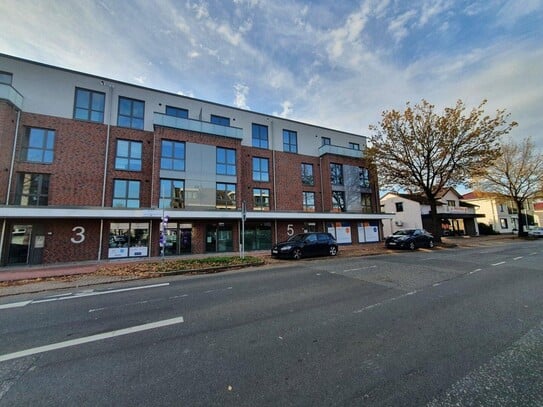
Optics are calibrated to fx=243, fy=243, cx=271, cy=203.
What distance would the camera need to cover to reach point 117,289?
25.8 ft

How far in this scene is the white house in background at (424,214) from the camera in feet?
104

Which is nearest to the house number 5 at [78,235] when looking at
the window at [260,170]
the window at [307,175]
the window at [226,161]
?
the window at [226,161]

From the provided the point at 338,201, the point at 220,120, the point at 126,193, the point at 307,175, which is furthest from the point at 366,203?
the point at 126,193

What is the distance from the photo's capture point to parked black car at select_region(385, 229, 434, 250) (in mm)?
18266

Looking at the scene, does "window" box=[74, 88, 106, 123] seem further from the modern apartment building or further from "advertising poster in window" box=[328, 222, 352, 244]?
"advertising poster in window" box=[328, 222, 352, 244]

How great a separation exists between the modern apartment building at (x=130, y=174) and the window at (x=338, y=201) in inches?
62.0

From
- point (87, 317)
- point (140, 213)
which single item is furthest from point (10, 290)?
point (140, 213)

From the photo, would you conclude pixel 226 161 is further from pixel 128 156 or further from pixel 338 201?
pixel 338 201

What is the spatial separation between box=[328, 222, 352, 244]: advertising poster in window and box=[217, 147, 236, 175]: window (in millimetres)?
11025

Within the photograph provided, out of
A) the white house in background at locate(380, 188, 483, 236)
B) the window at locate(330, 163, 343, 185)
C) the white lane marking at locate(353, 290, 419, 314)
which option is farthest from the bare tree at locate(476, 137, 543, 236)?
the white lane marking at locate(353, 290, 419, 314)

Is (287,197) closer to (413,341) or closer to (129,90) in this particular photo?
(129,90)

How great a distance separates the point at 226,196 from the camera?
19.5 meters

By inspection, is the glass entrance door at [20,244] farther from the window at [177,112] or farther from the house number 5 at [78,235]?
the window at [177,112]

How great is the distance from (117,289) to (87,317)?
112 inches
